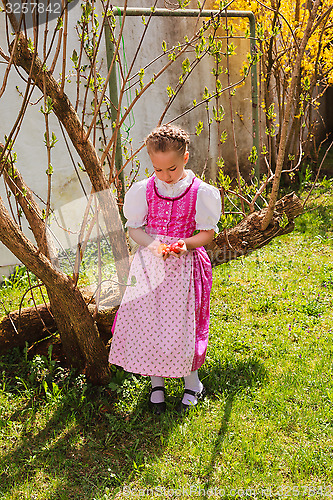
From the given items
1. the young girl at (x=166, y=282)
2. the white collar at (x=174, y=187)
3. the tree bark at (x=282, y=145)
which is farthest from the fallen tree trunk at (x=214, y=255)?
the white collar at (x=174, y=187)

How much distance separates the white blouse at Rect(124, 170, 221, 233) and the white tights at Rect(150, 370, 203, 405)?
0.79 m

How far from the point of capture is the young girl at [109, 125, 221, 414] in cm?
232

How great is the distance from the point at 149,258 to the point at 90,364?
26.3 inches

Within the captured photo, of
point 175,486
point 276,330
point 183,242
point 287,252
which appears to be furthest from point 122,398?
point 287,252

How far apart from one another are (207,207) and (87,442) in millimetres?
1231

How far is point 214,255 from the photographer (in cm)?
285

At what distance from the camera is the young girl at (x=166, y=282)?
2.32m

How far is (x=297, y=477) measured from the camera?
6.61ft

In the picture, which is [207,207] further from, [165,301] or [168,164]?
[165,301]

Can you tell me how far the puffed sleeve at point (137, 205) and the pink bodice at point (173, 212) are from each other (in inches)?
1.0

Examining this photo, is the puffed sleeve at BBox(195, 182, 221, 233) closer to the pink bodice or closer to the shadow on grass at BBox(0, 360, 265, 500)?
the pink bodice

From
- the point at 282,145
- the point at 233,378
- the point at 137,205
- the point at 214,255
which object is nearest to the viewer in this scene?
the point at 137,205

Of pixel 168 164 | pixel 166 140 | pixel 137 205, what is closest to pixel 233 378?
pixel 137 205

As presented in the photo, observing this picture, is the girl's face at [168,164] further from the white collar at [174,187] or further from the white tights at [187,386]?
the white tights at [187,386]
